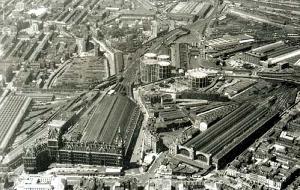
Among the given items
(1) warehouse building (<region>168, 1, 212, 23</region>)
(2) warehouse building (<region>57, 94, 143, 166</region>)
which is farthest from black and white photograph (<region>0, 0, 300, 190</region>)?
(1) warehouse building (<region>168, 1, 212, 23</region>)

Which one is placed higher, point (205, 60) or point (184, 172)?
point (205, 60)

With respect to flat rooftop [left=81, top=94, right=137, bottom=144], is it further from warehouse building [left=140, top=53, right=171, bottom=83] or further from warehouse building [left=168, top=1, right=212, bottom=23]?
warehouse building [left=168, top=1, right=212, bottom=23]

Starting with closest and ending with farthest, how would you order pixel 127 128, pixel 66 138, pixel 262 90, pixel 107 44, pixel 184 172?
pixel 184 172 < pixel 66 138 < pixel 127 128 < pixel 262 90 < pixel 107 44

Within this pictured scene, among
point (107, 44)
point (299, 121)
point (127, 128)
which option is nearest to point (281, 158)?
point (299, 121)

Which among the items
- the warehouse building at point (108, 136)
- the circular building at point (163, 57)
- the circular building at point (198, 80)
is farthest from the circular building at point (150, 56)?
the warehouse building at point (108, 136)

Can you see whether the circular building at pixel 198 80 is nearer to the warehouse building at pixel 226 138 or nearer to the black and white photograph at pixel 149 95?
the black and white photograph at pixel 149 95

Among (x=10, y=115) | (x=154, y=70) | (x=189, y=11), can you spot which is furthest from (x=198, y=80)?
(x=189, y=11)

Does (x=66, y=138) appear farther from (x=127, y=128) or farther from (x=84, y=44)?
(x=84, y=44)

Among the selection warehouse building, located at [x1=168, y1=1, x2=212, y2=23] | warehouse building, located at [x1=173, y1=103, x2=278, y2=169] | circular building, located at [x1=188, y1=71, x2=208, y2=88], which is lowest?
warehouse building, located at [x1=173, y1=103, x2=278, y2=169]

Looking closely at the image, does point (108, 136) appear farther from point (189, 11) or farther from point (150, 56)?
point (189, 11)
